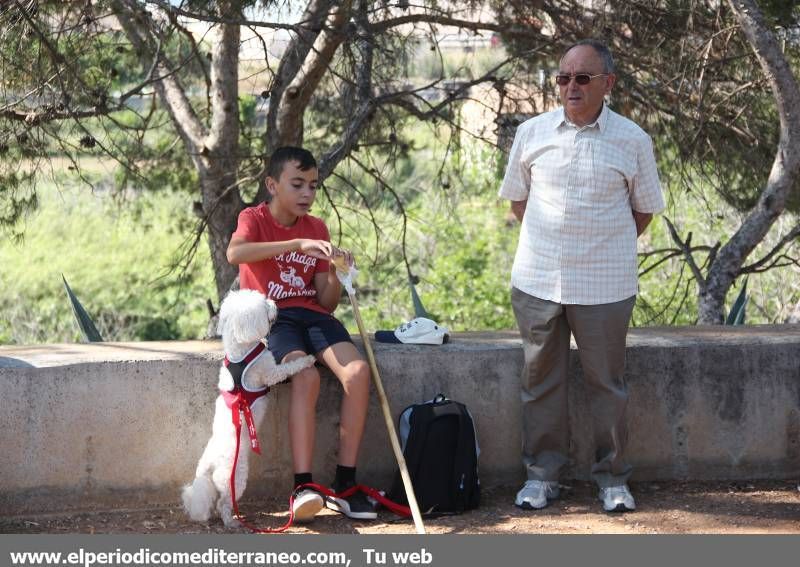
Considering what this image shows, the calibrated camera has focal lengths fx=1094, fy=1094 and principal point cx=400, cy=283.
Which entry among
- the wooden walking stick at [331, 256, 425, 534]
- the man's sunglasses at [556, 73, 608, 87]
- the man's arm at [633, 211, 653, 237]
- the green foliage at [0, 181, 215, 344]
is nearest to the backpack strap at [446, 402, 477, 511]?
the wooden walking stick at [331, 256, 425, 534]

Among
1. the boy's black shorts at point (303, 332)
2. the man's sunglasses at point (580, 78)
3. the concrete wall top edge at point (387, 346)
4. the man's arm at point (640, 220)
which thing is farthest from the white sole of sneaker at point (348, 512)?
the man's sunglasses at point (580, 78)

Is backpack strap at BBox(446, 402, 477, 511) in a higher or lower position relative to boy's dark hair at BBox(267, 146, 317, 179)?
lower

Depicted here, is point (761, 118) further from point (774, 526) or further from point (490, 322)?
point (490, 322)

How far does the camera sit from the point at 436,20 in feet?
23.6

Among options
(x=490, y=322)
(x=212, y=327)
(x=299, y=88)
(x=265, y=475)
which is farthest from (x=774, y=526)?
(x=490, y=322)

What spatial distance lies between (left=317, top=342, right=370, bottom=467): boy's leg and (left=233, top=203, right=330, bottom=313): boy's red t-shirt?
11.5 inches

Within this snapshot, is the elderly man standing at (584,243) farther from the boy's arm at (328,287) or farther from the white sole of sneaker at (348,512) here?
the boy's arm at (328,287)

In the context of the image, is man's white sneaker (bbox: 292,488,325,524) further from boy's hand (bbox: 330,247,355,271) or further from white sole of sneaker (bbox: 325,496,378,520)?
boy's hand (bbox: 330,247,355,271)

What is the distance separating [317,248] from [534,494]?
1370 millimetres

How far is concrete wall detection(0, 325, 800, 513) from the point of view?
4.54 meters

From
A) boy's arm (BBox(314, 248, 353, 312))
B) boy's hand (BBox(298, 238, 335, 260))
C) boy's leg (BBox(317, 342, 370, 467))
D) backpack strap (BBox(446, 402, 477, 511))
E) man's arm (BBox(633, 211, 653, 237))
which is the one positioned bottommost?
backpack strap (BBox(446, 402, 477, 511))

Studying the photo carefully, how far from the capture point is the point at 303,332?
4562 millimetres

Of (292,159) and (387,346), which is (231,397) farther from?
(292,159)

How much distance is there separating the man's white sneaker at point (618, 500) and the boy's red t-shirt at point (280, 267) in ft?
4.73
